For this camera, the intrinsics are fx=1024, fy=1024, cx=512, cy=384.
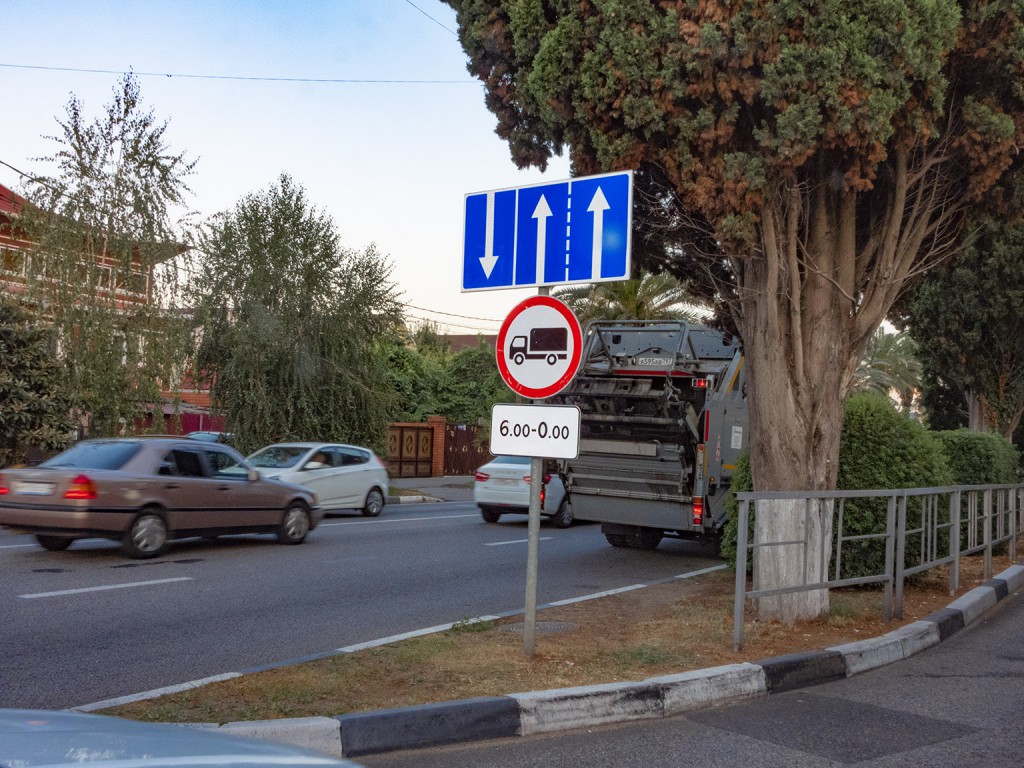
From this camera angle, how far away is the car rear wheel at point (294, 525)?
14.8m

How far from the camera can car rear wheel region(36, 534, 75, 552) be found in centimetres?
1274

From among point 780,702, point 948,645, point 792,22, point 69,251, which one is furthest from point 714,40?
point 69,251

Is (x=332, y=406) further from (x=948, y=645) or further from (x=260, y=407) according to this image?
(x=948, y=645)

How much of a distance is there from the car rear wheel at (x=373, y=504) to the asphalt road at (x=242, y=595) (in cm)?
402

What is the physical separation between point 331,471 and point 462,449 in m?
20.6

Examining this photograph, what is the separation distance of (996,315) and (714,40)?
1818 centimetres

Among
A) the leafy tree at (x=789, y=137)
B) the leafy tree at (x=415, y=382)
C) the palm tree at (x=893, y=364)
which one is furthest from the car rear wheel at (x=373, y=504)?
the palm tree at (x=893, y=364)

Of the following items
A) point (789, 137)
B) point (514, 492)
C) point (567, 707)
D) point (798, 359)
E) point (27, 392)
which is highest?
point (789, 137)

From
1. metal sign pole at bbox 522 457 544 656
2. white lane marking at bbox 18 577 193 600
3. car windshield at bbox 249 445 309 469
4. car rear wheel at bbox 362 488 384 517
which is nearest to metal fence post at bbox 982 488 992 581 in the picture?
metal sign pole at bbox 522 457 544 656

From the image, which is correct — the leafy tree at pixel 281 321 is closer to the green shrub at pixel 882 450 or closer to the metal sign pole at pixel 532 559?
the green shrub at pixel 882 450

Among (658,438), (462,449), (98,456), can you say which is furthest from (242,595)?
(462,449)

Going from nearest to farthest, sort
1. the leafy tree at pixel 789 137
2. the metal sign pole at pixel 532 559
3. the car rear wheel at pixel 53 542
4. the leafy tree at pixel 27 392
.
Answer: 1. the metal sign pole at pixel 532 559
2. the leafy tree at pixel 789 137
3. the car rear wheel at pixel 53 542
4. the leafy tree at pixel 27 392

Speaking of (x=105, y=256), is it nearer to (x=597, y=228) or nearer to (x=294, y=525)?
(x=294, y=525)

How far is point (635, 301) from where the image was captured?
30.5 meters
